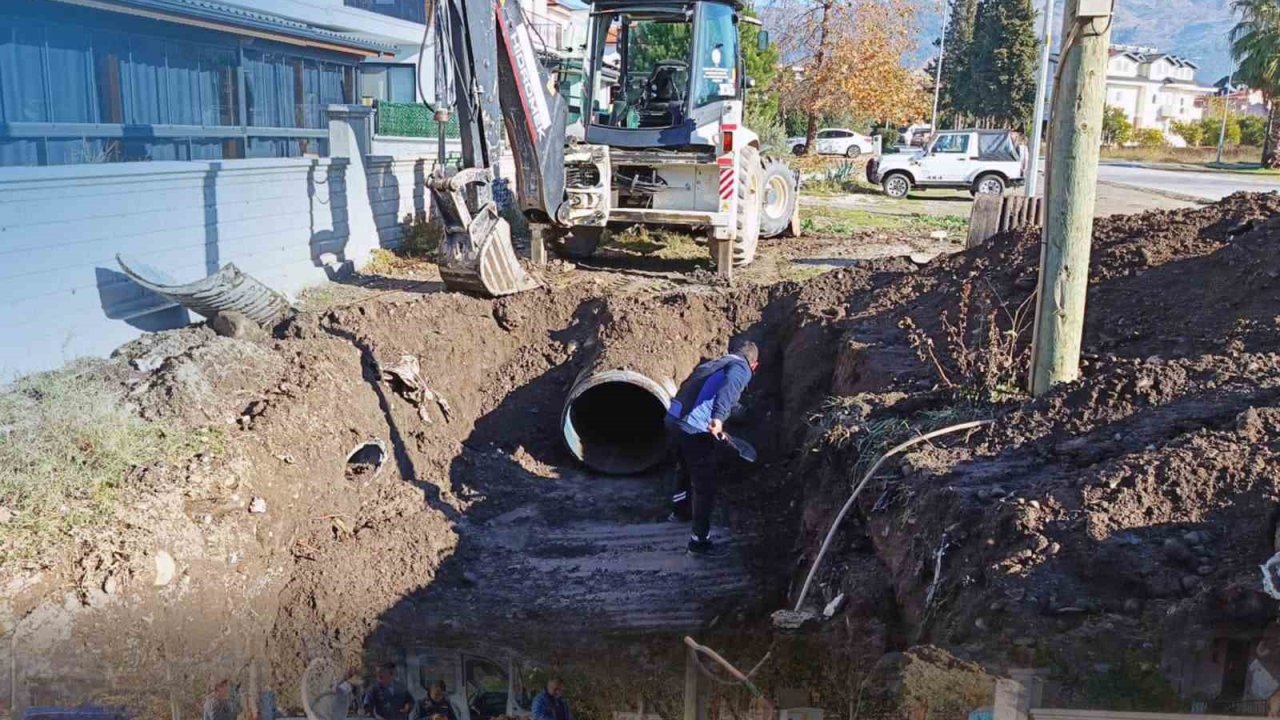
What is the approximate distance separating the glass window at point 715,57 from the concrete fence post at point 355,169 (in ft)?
13.1

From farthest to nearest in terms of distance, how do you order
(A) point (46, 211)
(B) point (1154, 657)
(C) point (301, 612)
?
(A) point (46, 211) < (C) point (301, 612) < (B) point (1154, 657)

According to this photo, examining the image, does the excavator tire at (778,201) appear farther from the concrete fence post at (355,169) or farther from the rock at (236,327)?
the rock at (236,327)

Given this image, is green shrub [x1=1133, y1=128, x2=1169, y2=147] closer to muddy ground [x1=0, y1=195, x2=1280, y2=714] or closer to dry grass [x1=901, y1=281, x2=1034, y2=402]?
muddy ground [x1=0, y1=195, x2=1280, y2=714]

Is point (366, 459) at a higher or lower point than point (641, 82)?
lower

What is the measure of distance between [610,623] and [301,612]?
1.72 m

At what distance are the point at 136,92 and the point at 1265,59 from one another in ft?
147

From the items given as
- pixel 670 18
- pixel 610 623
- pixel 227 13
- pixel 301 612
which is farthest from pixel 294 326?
pixel 227 13

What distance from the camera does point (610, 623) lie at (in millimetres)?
6012

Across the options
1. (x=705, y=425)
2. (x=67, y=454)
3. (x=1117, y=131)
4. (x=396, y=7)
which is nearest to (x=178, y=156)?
(x=67, y=454)

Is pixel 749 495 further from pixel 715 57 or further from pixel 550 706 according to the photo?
pixel 715 57

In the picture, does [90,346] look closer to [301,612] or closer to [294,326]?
[294,326]

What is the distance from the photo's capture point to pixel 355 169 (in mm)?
11977

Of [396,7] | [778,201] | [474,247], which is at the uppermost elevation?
[396,7]

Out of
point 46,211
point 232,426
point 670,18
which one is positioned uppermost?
point 670,18
